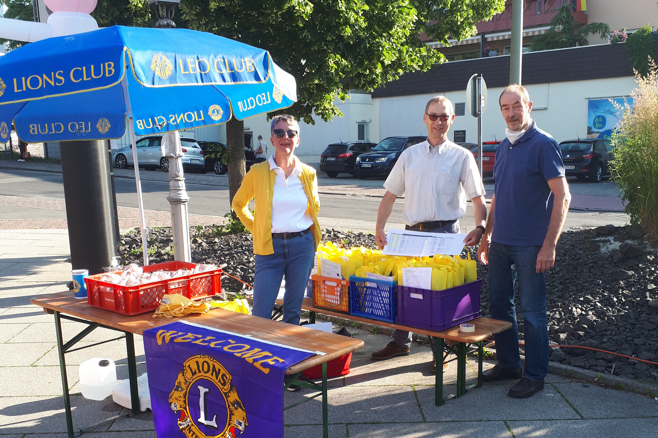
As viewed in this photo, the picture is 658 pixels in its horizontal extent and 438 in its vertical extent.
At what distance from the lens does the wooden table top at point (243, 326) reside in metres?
2.93

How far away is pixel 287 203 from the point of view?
161 inches

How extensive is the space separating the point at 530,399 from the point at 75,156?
5998 mm

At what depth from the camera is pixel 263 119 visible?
110 ft

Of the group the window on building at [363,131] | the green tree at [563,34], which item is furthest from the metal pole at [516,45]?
the green tree at [563,34]

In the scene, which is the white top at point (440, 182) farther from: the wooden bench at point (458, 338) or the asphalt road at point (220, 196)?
the asphalt road at point (220, 196)

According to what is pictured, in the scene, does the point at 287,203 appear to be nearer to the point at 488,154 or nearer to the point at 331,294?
the point at 331,294

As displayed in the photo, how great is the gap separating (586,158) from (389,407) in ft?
60.1

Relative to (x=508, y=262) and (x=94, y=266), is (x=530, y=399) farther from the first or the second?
(x=94, y=266)

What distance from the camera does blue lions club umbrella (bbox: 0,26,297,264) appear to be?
11.5ft

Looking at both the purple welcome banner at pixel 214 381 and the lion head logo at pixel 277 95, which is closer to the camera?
the purple welcome banner at pixel 214 381

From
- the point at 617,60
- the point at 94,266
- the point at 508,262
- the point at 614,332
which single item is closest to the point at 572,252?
the point at 614,332

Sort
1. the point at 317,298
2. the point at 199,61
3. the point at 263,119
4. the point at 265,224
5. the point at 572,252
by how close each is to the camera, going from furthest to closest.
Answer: the point at 263,119, the point at 572,252, the point at 317,298, the point at 265,224, the point at 199,61

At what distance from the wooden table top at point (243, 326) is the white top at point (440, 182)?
1557 millimetres

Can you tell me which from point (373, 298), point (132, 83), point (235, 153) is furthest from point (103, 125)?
point (235, 153)
